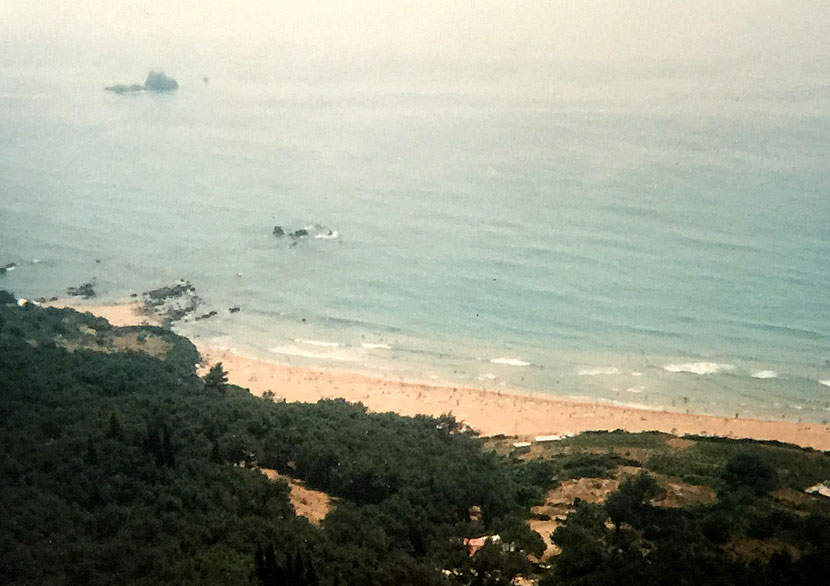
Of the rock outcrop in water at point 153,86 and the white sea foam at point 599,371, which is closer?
the white sea foam at point 599,371

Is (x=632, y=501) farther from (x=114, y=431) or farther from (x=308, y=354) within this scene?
(x=308, y=354)

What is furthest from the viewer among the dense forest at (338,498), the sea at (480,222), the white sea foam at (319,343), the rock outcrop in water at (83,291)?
the rock outcrop in water at (83,291)

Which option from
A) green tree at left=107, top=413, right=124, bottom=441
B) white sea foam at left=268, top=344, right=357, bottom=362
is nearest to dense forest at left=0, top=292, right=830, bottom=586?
green tree at left=107, top=413, right=124, bottom=441

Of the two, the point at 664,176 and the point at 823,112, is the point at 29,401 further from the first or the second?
the point at 823,112

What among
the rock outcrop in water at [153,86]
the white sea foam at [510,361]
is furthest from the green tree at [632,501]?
the rock outcrop in water at [153,86]

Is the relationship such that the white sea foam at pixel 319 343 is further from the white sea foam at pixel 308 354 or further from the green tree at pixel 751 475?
the green tree at pixel 751 475

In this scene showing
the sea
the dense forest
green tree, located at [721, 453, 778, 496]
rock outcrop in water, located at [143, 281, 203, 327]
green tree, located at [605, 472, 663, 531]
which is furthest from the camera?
rock outcrop in water, located at [143, 281, 203, 327]

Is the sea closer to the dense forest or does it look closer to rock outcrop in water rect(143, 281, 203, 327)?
rock outcrop in water rect(143, 281, 203, 327)
